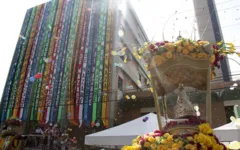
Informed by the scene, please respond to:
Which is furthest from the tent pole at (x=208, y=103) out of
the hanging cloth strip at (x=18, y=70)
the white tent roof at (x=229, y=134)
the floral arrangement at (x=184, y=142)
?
the hanging cloth strip at (x=18, y=70)

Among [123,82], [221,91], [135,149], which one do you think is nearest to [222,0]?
[221,91]

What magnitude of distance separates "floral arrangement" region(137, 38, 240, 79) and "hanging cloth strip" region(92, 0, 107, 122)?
9.47 m

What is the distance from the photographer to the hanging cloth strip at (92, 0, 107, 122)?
456 inches

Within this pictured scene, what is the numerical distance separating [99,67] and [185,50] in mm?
10502

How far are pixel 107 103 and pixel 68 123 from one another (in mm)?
2916

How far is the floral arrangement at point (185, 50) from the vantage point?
88.7 inches

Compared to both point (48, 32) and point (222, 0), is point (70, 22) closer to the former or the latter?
point (48, 32)

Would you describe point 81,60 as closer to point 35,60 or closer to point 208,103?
point 35,60

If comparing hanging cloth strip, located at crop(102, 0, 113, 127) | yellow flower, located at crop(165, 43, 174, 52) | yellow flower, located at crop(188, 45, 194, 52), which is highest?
hanging cloth strip, located at crop(102, 0, 113, 127)

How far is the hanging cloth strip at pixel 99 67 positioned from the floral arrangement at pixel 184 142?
956cm

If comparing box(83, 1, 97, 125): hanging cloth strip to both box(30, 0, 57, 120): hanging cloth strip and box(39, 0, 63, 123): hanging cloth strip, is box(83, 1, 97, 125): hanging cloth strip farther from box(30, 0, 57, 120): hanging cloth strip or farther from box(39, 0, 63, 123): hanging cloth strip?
box(30, 0, 57, 120): hanging cloth strip

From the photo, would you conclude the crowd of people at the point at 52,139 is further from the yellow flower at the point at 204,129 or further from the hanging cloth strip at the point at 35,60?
the yellow flower at the point at 204,129

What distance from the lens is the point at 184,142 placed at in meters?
1.87

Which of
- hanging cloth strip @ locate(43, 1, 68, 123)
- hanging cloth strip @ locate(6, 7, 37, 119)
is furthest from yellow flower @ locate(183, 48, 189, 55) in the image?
hanging cloth strip @ locate(6, 7, 37, 119)
